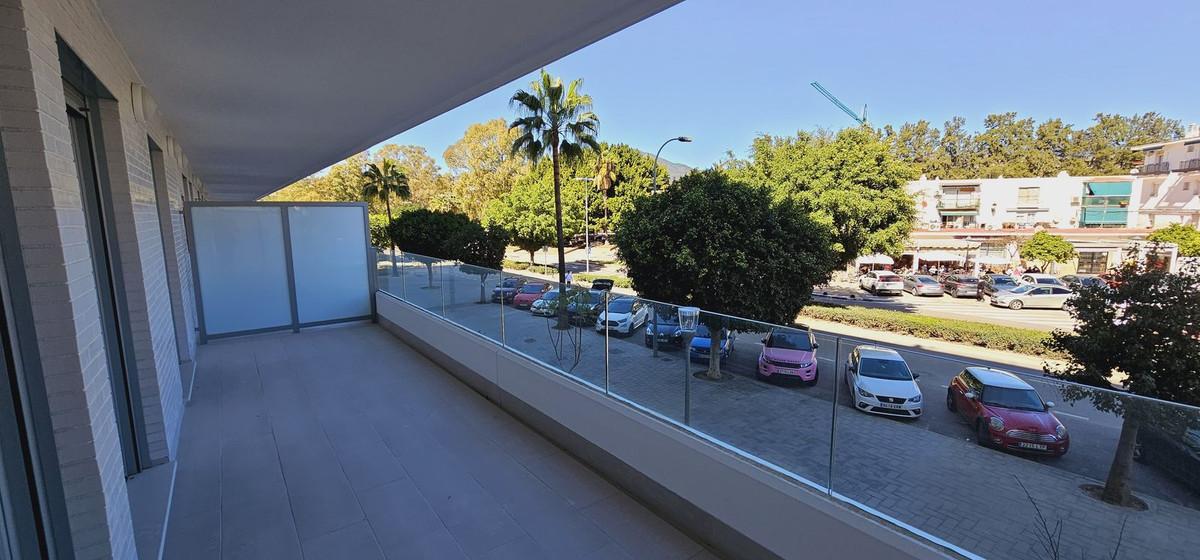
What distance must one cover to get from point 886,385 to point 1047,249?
36742mm

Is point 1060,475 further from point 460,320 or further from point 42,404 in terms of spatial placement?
point 460,320

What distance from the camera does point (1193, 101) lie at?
60.9m

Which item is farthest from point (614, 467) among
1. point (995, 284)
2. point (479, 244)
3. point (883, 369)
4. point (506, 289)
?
point (995, 284)

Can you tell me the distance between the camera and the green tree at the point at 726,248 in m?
9.72

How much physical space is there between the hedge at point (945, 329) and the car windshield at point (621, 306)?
519 inches

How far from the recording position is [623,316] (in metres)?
3.88

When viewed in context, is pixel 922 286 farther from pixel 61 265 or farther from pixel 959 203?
pixel 61 265

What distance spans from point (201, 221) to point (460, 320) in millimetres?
5176

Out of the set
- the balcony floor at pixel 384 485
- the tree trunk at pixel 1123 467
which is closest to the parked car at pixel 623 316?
the balcony floor at pixel 384 485

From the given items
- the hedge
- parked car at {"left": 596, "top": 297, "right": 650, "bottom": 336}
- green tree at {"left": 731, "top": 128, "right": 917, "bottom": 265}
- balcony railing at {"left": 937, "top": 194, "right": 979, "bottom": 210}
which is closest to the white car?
parked car at {"left": 596, "top": 297, "right": 650, "bottom": 336}

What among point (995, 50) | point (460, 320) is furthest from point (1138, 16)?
point (460, 320)

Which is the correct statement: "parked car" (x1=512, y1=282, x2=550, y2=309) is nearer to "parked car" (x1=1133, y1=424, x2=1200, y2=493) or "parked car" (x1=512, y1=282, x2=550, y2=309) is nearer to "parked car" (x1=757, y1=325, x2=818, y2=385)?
"parked car" (x1=757, y1=325, x2=818, y2=385)

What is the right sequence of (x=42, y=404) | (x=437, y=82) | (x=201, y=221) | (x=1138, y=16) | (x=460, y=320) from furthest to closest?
(x=1138, y=16), (x=201, y=221), (x=460, y=320), (x=437, y=82), (x=42, y=404)

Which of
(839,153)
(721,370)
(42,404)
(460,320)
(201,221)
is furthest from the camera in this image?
(839,153)
